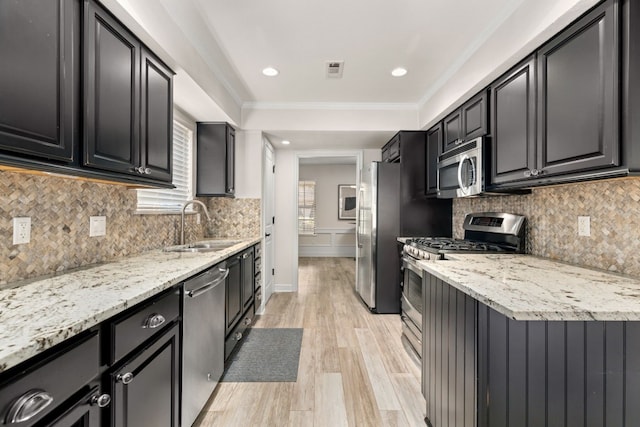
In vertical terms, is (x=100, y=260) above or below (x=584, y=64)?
below

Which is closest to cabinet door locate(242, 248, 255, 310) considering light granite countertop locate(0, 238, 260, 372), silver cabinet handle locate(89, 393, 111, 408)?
light granite countertop locate(0, 238, 260, 372)

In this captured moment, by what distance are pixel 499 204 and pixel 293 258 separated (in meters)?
2.96

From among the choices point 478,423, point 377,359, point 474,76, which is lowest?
point 377,359

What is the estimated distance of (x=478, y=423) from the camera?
1.16 meters

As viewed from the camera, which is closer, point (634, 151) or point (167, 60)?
point (634, 151)

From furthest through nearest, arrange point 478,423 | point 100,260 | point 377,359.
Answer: point 377,359
point 100,260
point 478,423

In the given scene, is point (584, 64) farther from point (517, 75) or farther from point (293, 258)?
point (293, 258)

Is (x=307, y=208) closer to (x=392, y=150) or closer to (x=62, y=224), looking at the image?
(x=392, y=150)

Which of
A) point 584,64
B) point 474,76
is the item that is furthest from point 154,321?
point 474,76

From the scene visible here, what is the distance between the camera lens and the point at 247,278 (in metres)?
2.92

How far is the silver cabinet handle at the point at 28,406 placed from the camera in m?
0.67

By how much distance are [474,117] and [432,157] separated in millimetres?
951

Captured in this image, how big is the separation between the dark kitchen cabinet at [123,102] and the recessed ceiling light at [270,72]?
3.32 feet

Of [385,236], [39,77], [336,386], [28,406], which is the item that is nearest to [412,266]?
[385,236]
